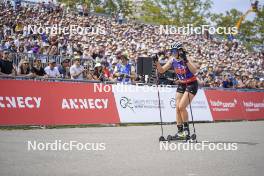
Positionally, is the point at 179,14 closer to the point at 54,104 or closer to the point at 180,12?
the point at 180,12

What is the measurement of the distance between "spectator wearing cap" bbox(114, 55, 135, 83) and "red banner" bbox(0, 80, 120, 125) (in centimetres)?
179

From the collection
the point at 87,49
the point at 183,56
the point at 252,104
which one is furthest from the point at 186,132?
the point at 252,104

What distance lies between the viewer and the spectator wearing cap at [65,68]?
1878cm

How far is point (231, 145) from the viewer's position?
11336 millimetres

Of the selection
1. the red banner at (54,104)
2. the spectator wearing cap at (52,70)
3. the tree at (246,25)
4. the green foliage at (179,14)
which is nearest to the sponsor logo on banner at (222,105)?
the red banner at (54,104)

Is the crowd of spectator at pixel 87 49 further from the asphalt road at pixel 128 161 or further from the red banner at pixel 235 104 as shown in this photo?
the asphalt road at pixel 128 161

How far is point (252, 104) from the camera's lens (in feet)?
89.7

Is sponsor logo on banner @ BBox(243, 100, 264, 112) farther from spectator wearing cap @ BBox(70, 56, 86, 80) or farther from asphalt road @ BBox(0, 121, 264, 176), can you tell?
asphalt road @ BBox(0, 121, 264, 176)

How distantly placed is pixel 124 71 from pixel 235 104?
7.99m

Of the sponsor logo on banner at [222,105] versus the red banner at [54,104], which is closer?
the red banner at [54,104]

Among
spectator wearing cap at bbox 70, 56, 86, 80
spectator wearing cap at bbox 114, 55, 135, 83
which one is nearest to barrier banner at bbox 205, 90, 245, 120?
spectator wearing cap at bbox 114, 55, 135, 83

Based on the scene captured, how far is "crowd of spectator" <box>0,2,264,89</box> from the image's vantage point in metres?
18.4

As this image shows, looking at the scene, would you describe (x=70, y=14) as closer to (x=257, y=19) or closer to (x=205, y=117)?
(x=205, y=117)

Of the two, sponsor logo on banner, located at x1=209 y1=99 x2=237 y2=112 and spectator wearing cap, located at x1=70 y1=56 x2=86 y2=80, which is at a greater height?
spectator wearing cap, located at x1=70 y1=56 x2=86 y2=80
